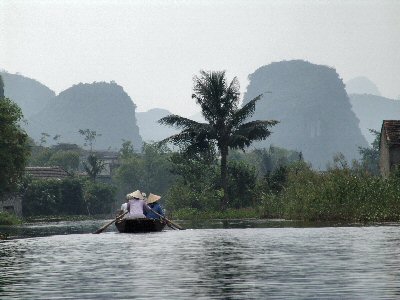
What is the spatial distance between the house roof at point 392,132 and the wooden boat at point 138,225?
94.6 ft

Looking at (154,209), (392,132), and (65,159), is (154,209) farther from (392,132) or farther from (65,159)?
(65,159)

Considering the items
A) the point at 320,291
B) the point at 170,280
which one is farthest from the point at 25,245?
the point at 320,291

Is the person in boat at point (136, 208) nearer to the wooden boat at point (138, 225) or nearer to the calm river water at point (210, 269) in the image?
the wooden boat at point (138, 225)

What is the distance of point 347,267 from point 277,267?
65.2 inches

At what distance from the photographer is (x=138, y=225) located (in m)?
41.3

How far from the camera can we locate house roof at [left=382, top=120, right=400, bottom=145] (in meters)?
65.5

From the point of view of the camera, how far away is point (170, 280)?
1788cm

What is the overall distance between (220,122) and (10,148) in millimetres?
17527

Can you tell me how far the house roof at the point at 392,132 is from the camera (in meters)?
65.5

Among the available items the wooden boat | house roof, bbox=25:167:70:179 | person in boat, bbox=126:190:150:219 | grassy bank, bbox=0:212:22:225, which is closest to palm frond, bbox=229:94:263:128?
grassy bank, bbox=0:212:22:225

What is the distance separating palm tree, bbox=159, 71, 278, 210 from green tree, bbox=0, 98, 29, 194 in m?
12.9

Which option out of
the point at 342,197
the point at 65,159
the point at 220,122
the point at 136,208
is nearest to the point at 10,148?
the point at 220,122

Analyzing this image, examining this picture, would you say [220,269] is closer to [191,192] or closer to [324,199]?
[324,199]

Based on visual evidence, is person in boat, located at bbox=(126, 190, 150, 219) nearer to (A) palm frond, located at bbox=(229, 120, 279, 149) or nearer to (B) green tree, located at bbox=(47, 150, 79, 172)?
(A) palm frond, located at bbox=(229, 120, 279, 149)
